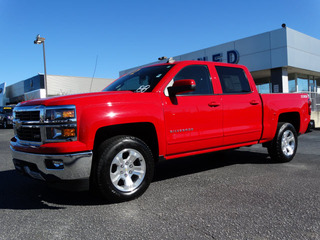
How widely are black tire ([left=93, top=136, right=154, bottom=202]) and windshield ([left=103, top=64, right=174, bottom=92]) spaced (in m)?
0.93

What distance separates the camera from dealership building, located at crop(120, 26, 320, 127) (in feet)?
57.8

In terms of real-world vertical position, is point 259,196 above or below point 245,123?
below

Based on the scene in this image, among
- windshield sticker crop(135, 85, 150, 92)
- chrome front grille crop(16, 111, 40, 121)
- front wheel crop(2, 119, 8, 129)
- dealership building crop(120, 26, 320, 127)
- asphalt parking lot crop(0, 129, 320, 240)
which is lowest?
asphalt parking lot crop(0, 129, 320, 240)

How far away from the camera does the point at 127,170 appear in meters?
3.74

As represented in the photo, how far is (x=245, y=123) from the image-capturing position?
506 cm

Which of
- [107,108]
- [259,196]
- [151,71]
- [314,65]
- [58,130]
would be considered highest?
[314,65]

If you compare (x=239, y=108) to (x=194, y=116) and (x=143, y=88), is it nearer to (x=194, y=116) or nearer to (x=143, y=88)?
(x=194, y=116)

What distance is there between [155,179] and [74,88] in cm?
4208

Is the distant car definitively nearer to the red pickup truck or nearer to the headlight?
the red pickup truck

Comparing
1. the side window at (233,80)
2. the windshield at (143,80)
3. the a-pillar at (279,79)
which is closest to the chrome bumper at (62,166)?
the windshield at (143,80)

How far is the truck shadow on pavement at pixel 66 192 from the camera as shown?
371 cm

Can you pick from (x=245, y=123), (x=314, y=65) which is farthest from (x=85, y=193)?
(x=314, y=65)

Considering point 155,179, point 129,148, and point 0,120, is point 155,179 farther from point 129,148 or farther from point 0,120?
point 0,120

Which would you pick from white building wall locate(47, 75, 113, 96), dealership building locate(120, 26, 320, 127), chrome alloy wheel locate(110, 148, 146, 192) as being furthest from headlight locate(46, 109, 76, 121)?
white building wall locate(47, 75, 113, 96)
